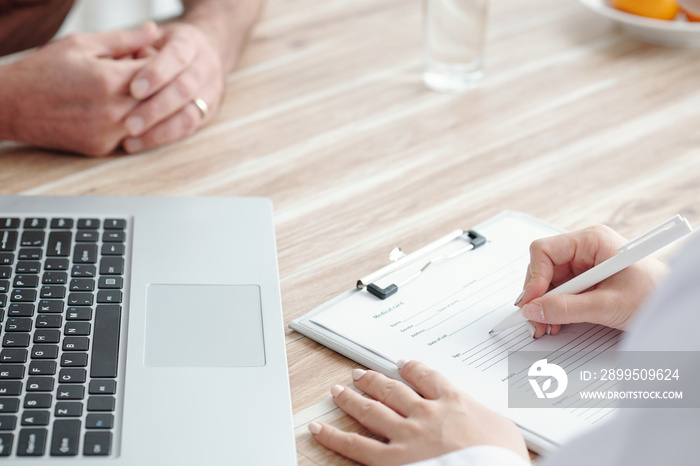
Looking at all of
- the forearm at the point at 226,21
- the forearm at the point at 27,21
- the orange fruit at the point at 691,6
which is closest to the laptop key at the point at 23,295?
the forearm at the point at 226,21

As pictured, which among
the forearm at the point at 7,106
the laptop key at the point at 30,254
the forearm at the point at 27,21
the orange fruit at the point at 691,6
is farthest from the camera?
the forearm at the point at 27,21

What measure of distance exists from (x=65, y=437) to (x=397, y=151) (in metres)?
0.64

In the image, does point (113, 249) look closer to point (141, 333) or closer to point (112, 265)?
point (112, 265)

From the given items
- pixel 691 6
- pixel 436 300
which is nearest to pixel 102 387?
pixel 436 300

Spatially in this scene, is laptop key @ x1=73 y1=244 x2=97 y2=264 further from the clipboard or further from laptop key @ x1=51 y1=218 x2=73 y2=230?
the clipboard

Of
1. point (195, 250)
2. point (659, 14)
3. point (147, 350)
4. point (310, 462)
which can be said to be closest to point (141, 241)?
point (195, 250)

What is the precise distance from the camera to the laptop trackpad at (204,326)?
694 mm

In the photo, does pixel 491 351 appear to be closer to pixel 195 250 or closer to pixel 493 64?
pixel 195 250

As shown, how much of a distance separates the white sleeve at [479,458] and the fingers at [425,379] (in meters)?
0.07

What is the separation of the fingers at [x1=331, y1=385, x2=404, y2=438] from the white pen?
0.16 m

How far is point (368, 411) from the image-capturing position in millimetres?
653

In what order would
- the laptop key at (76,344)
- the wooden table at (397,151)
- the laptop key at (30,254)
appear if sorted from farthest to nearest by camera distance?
1. the wooden table at (397,151)
2. the laptop key at (30,254)
3. the laptop key at (76,344)
